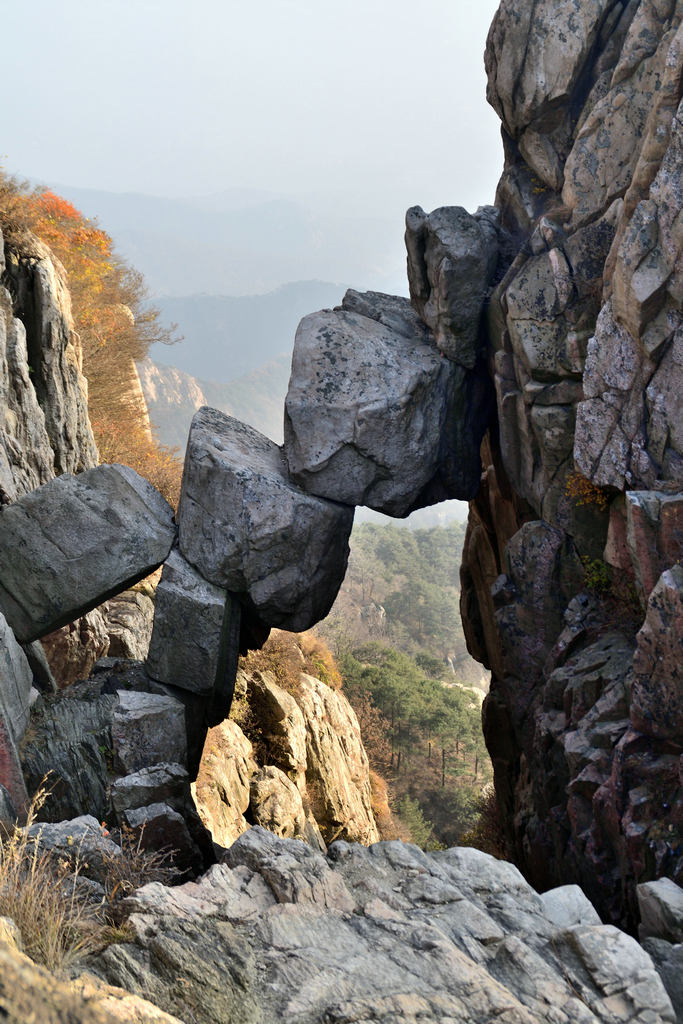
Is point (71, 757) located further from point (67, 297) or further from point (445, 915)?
point (67, 297)

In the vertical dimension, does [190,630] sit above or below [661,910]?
above

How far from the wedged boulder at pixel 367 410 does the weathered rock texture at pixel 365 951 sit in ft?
22.7

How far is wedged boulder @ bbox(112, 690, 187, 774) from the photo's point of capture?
11.5 meters

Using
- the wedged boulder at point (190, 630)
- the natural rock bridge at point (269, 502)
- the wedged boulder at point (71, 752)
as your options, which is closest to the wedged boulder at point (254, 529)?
the natural rock bridge at point (269, 502)

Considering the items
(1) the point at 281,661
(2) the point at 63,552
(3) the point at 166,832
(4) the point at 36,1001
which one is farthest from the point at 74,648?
(4) the point at 36,1001

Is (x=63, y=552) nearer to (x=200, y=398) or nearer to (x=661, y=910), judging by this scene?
(x=661, y=910)

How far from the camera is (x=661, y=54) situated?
1057 centimetres

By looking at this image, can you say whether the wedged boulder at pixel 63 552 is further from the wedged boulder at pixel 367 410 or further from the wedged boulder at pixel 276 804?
the wedged boulder at pixel 276 804

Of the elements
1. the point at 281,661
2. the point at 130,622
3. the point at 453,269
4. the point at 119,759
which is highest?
the point at 453,269

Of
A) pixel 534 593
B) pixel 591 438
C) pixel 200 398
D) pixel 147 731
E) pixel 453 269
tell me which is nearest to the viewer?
pixel 591 438

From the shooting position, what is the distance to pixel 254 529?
12477 millimetres

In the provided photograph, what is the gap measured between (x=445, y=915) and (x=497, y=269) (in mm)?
11191

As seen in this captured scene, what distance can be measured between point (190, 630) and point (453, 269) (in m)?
8.10

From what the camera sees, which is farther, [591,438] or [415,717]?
[415,717]
